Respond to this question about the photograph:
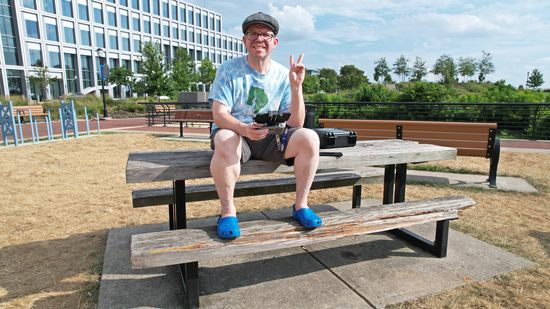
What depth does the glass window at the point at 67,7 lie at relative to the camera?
3931 cm

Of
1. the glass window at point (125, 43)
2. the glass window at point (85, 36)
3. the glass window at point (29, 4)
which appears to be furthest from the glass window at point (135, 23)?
the glass window at point (29, 4)

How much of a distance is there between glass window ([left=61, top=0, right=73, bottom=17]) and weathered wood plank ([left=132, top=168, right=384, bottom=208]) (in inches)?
1805

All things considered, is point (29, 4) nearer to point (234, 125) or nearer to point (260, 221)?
point (234, 125)

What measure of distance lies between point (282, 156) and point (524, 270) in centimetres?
199

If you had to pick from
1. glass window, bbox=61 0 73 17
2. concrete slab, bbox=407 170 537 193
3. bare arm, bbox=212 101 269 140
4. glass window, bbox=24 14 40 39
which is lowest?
concrete slab, bbox=407 170 537 193

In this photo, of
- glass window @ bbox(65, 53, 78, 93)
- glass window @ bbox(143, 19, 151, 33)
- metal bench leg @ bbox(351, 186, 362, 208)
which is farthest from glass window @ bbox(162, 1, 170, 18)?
metal bench leg @ bbox(351, 186, 362, 208)

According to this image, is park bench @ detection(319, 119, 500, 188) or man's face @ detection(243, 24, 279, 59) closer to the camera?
man's face @ detection(243, 24, 279, 59)

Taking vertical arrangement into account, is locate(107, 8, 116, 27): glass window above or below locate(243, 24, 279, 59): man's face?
above

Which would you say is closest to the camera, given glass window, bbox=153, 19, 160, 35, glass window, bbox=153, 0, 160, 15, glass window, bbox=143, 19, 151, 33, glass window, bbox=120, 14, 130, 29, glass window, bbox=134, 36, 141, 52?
glass window, bbox=120, 14, 130, 29

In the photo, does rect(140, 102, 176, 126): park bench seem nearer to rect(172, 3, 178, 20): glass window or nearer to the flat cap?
the flat cap

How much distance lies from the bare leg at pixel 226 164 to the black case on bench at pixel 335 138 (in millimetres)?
920

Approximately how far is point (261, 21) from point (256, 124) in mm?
710

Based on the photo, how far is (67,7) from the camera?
39875 mm

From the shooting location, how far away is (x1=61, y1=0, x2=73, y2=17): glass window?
39.3 meters
